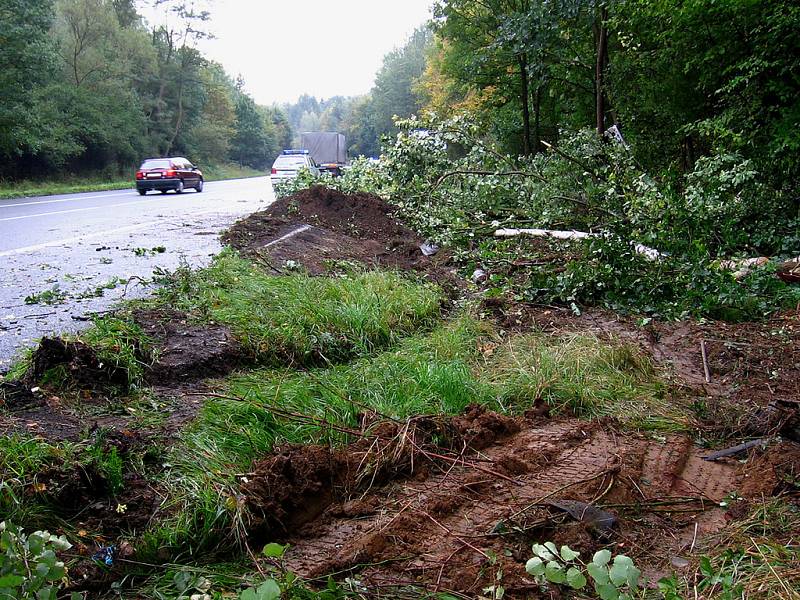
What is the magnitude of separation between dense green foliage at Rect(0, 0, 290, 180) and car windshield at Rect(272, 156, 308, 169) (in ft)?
33.5

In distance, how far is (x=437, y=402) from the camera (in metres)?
3.88

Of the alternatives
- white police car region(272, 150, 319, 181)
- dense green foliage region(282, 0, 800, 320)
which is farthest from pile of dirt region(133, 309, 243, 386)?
white police car region(272, 150, 319, 181)

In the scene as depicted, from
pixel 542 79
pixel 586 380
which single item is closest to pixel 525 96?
pixel 542 79

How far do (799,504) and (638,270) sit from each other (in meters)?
4.11

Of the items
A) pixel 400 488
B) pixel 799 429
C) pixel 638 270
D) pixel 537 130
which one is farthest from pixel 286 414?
pixel 537 130

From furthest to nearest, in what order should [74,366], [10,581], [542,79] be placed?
[542,79] → [74,366] → [10,581]

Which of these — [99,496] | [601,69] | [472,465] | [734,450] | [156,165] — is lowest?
[734,450]

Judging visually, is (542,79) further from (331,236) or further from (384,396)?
(384,396)

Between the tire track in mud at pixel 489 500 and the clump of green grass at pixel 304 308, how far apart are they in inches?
68.8

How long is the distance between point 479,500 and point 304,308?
270 centimetres

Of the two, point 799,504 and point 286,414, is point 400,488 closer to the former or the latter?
point 286,414

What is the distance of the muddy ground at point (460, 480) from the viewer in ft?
8.27

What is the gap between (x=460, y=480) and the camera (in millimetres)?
3062

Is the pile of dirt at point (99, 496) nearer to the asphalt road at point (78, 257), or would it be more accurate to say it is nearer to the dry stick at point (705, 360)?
the asphalt road at point (78, 257)
